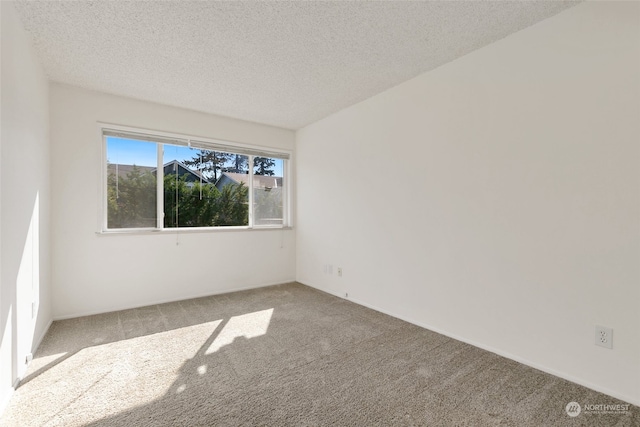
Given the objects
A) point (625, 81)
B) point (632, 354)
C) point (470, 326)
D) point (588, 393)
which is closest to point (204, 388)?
point (470, 326)

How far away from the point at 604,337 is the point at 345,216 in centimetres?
261

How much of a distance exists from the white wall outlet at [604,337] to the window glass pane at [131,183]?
4.31 meters

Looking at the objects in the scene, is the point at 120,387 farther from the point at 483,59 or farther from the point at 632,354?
the point at 483,59

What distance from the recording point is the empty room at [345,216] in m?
1.80

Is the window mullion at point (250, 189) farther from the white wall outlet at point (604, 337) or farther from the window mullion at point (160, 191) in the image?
the white wall outlet at point (604, 337)

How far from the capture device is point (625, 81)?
1.80 meters

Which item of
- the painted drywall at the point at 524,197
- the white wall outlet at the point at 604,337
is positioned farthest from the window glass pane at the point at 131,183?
the white wall outlet at the point at 604,337

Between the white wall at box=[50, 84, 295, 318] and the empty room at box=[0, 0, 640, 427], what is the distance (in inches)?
0.9

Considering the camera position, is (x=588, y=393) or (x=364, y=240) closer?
(x=588, y=393)

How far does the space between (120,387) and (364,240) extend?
262 centimetres

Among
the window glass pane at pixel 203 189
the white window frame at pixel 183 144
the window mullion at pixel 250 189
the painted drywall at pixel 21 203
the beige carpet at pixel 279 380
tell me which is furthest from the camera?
the window mullion at pixel 250 189

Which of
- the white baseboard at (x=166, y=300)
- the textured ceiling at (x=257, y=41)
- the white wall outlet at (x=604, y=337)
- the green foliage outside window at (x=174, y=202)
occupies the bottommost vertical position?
the white baseboard at (x=166, y=300)

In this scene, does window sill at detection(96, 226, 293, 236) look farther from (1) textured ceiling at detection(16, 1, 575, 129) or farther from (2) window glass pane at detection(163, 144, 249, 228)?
(1) textured ceiling at detection(16, 1, 575, 129)

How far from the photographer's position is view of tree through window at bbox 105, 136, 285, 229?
3.54 meters
